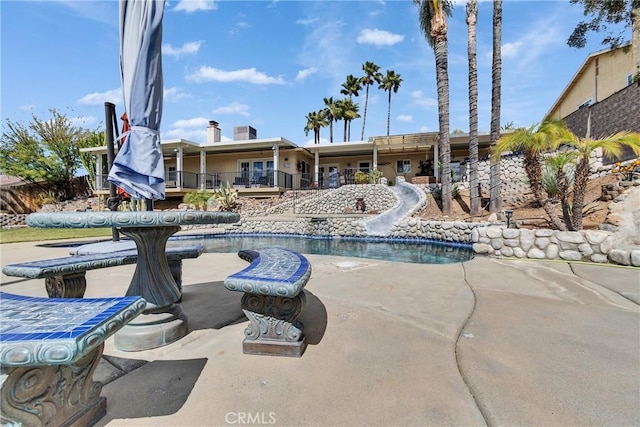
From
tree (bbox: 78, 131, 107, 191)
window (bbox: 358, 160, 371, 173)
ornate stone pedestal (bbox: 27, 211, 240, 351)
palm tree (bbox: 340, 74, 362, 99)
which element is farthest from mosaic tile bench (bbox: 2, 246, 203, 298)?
palm tree (bbox: 340, 74, 362, 99)

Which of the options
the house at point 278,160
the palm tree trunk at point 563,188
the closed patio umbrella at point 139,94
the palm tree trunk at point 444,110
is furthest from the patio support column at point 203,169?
the palm tree trunk at point 563,188

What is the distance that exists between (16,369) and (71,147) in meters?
27.1

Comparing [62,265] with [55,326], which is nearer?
[55,326]

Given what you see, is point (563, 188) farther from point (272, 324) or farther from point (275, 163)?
point (275, 163)

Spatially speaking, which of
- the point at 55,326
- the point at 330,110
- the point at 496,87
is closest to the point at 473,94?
the point at 496,87

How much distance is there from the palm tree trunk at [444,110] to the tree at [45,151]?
80.6 feet

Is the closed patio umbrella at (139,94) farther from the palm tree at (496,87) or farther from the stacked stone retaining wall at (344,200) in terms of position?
the stacked stone retaining wall at (344,200)

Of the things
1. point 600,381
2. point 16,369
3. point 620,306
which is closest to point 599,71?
point 620,306

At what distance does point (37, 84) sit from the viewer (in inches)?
219

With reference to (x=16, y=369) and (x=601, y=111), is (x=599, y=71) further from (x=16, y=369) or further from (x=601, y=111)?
(x=16, y=369)

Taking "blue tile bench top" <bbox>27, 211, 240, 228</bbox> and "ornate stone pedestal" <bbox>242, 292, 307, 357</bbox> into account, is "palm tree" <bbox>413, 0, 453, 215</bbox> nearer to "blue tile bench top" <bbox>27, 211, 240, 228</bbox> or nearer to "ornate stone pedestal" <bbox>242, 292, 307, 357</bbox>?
"ornate stone pedestal" <bbox>242, 292, 307, 357</bbox>

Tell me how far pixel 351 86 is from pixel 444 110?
1988cm

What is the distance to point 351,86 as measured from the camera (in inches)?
1182

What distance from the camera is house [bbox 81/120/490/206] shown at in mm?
18531
